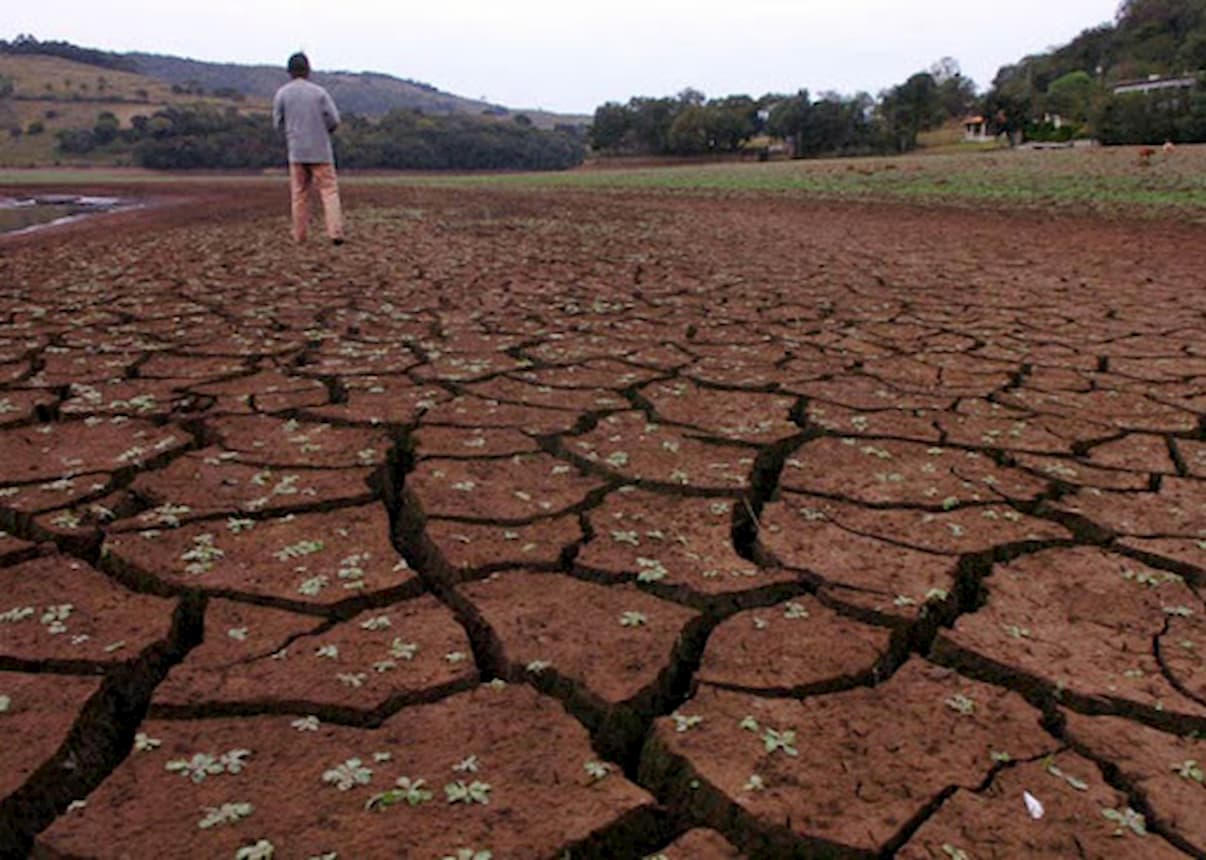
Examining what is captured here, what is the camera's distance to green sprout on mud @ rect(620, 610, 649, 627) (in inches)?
67.5

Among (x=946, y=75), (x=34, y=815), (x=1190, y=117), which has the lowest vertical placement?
(x=34, y=815)

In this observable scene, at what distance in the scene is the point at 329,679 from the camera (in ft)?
4.97

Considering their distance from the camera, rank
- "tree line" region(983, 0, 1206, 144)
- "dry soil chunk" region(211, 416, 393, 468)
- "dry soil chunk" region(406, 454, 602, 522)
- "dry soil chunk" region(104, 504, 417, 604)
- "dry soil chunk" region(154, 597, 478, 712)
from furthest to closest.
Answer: "tree line" region(983, 0, 1206, 144)
"dry soil chunk" region(211, 416, 393, 468)
"dry soil chunk" region(406, 454, 602, 522)
"dry soil chunk" region(104, 504, 417, 604)
"dry soil chunk" region(154, 597, 478, 712)

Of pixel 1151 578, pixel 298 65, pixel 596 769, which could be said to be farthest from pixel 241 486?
pixel 298 65

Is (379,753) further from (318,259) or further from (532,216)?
(532,216)

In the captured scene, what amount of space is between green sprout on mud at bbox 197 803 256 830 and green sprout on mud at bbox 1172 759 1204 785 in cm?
132

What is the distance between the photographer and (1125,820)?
1.23 meters

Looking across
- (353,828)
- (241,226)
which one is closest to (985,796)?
(353,828)

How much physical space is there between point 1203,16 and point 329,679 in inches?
Answer: 2928

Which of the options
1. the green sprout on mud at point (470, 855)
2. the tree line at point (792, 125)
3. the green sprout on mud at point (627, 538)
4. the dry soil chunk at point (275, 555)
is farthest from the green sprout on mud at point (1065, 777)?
the tree line at point (792, 125)

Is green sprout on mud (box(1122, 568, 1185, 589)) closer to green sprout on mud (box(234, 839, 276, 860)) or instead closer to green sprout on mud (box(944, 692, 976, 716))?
green sprout on mud (box(944, 692, 976, 716))

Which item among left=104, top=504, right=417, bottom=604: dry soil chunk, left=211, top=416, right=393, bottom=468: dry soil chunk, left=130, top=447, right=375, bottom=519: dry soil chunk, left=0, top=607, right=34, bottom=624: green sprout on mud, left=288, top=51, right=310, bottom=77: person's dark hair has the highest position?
left=288, top=51, right=310, bottom=77: person's dark hair

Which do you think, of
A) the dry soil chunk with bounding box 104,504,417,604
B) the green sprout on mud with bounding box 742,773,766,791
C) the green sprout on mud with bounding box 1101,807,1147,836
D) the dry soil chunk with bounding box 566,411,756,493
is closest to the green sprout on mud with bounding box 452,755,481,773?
the green sprout on mud with bounding box 742,773,766,791

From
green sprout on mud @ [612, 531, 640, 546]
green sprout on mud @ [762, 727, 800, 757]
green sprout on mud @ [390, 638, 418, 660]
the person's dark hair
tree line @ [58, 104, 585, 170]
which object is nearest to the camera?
green sprout on mud @ [762, 727, 800, 757]
